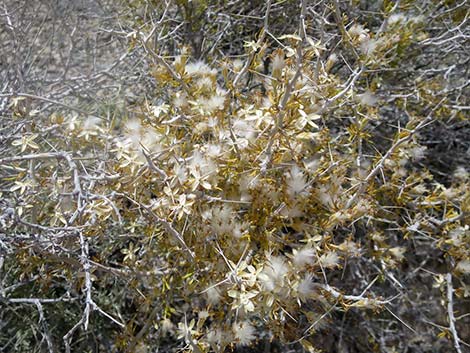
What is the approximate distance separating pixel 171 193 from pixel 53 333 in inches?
37.7

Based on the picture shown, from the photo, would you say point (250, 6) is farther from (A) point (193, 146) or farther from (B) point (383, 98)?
(A) point (193, 146)

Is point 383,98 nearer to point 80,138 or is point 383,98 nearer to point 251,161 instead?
point 251,161

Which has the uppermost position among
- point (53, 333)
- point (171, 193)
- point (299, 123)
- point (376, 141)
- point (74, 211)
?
point (299, 123)

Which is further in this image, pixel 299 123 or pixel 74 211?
pixel 74 211

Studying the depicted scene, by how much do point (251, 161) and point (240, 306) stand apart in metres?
0.37

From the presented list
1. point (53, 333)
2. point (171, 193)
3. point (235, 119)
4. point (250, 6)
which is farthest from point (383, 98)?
point (53, 333)

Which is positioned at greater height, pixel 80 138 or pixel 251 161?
pixel 251 161

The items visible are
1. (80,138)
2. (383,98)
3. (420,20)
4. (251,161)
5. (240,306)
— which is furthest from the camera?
(383,98)

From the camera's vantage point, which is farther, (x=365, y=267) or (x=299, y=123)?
(x=365, y=267)

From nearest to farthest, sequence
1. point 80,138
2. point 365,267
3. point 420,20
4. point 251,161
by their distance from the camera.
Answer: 1. point 251,161
2. point 80,138
3. point 420,20
4. point 365,267

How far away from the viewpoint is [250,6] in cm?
245

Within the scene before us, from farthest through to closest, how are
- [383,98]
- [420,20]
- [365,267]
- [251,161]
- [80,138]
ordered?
[365,267] → [383,98] → [420,20] → [80,138] → [251,161]

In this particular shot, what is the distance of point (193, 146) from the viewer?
1.54 metres

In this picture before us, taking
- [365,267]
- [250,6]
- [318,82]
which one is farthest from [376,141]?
[318,82]
